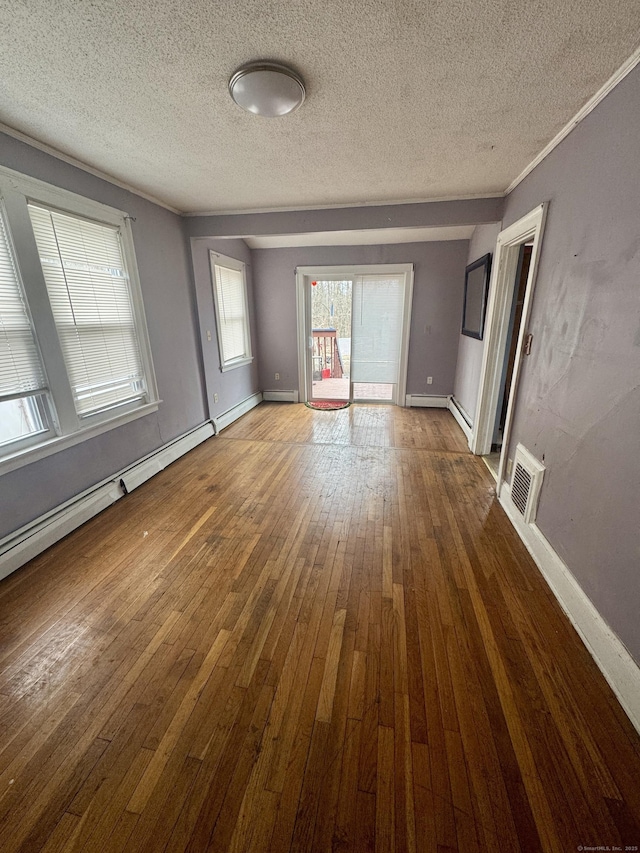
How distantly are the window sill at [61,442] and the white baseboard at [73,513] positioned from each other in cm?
38

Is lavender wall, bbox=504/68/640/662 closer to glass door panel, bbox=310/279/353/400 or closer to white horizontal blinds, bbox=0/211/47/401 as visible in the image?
white horizontal blinds, bbox=0/211/47/401

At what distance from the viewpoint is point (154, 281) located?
3.01 meters

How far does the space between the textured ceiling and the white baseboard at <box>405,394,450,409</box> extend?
3.17 m

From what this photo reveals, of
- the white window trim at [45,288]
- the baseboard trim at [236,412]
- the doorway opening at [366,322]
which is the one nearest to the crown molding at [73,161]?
the white window trim at [45,288]

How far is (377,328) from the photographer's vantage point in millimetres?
5105

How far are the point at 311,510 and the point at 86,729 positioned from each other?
1.60 meters

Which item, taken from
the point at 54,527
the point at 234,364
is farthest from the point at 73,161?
the point at 234,364

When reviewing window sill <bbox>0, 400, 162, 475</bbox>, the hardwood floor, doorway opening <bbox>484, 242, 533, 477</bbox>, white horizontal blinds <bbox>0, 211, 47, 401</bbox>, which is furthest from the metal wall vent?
white horizontal blinds <bbox>0, 211, 47, 401</bbox>

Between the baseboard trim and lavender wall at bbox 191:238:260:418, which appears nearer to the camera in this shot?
lavender wall at bbox 191:238:260:418

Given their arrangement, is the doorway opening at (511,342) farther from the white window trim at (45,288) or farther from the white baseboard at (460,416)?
the white window trim at (45,288)

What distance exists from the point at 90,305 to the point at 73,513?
4.89ft

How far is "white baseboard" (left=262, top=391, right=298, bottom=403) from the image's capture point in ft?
18.3

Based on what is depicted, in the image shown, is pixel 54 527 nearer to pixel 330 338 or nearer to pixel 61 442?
pixel 61 442

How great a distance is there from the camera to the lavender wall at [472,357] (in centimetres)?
352
